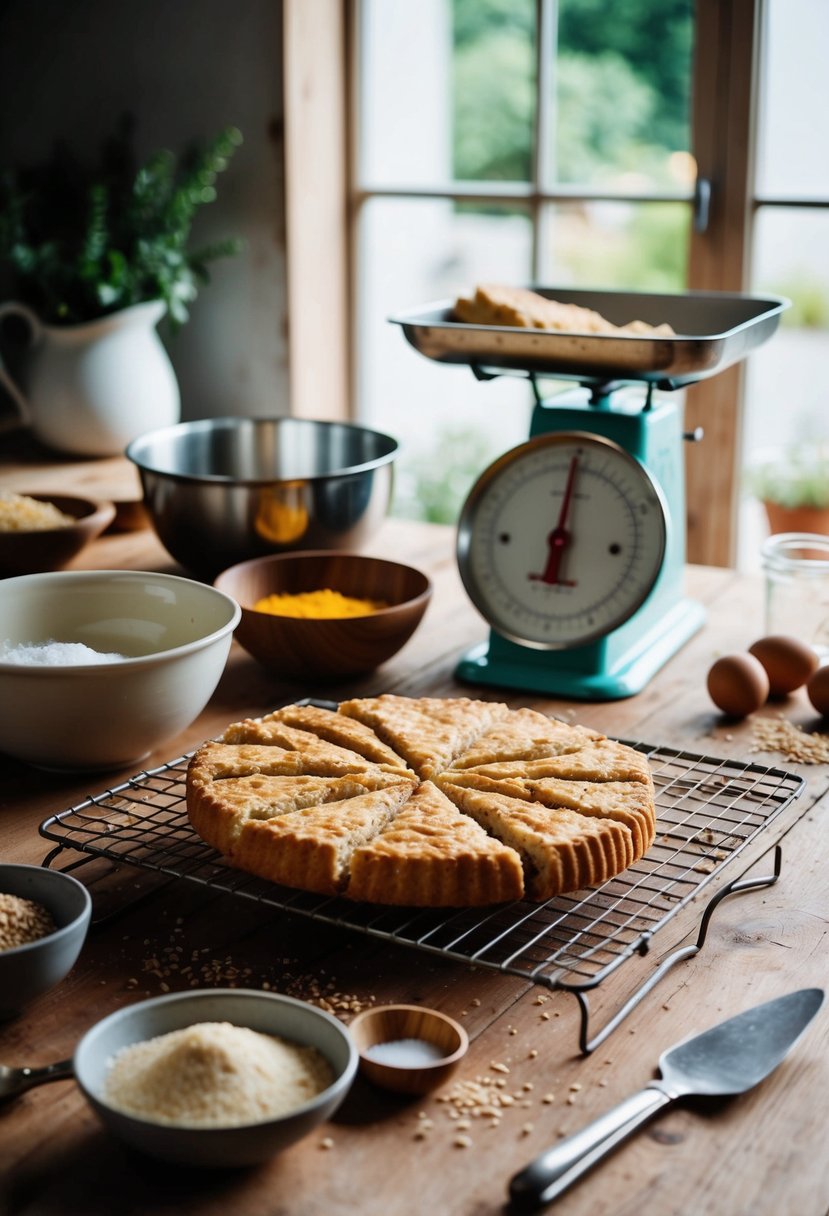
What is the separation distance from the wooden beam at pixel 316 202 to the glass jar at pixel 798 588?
5.16ft

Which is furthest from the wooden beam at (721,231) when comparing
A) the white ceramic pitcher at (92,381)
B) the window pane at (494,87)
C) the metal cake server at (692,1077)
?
the metal cake server at (692,1077)

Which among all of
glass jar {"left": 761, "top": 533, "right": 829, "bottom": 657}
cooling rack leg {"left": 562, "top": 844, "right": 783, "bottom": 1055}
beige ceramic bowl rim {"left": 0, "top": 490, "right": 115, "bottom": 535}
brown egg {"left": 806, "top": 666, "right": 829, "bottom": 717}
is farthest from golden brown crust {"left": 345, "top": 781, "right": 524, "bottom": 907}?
beige ceramic bowl rim {"left": 0, "top": 490, "right": 115, "bottom": 535}

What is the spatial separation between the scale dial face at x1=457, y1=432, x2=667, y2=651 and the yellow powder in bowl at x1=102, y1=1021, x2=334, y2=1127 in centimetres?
82

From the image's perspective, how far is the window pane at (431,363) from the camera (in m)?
2.93

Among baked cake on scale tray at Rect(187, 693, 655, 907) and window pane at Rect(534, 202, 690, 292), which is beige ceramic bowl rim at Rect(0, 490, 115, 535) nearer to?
baked cake on scale tray at Rect(187, 693, 655, 907)

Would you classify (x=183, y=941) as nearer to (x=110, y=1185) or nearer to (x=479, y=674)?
(x=110, y=1185)

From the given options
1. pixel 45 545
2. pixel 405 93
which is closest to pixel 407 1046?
pixel 45 545

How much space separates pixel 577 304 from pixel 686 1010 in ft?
3.98

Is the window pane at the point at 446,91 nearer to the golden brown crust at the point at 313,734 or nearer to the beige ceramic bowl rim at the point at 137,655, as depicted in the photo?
the beige ceramic bowl rim at the point at 137,655

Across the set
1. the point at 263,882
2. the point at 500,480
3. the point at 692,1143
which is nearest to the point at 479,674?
the point at 500,480

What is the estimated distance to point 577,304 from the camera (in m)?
1.94

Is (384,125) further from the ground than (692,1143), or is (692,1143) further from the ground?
(384,125)

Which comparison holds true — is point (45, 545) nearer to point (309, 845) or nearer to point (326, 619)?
point (326, 619)

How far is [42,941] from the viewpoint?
910mm
